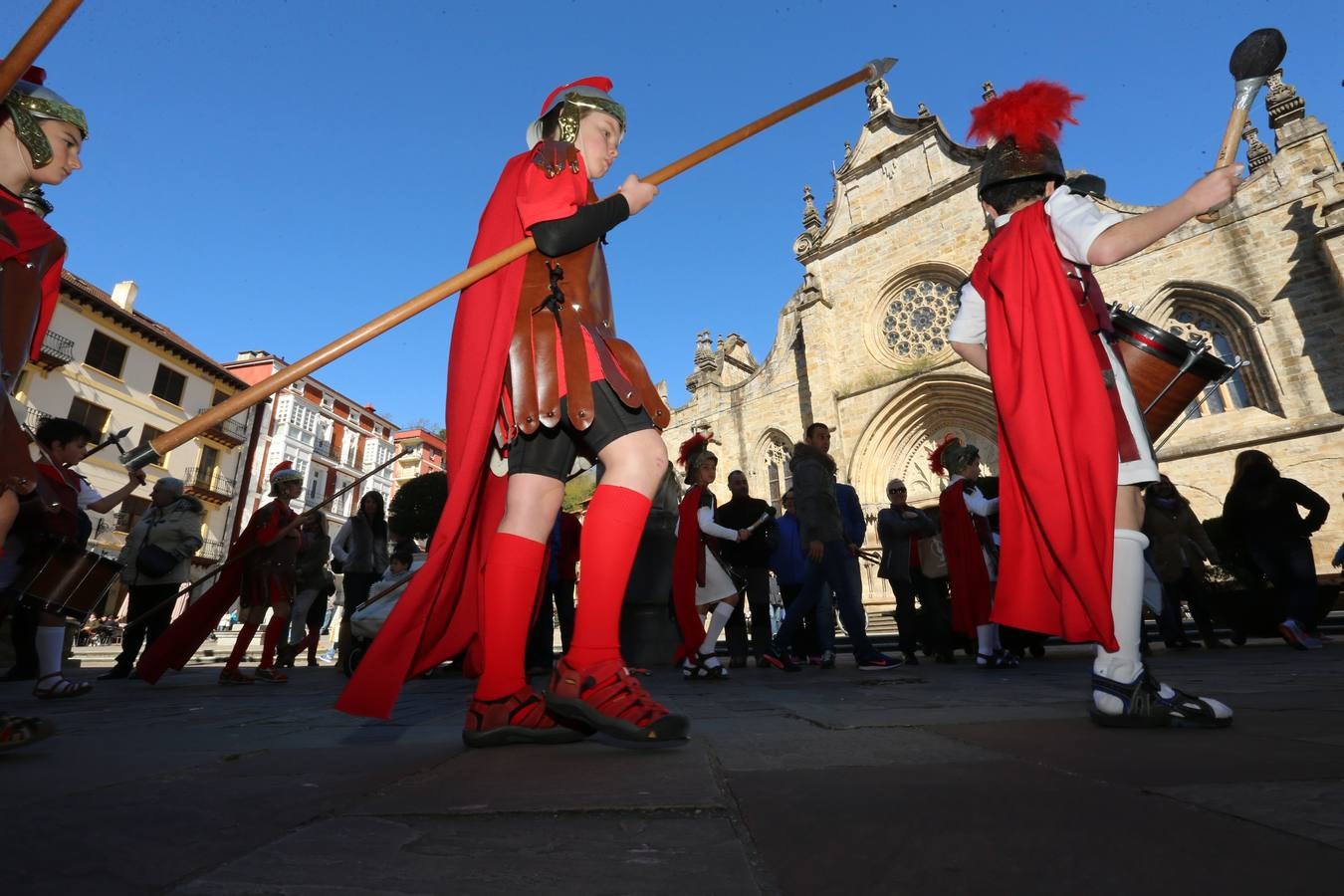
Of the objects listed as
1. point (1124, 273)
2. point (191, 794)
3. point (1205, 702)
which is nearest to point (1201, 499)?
point (1124, 273)

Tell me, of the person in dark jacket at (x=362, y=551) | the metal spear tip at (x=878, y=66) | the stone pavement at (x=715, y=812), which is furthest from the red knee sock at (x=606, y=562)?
the person in dark jacket at (x=362, y=551)

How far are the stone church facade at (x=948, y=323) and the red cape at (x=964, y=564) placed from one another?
14.5 feet

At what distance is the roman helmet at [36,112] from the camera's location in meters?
1.93

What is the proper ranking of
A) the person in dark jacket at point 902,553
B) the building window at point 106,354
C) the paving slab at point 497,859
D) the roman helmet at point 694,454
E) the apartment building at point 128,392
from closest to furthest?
the paving slab at point 497,859 → the roman helmet at point 694,454 → the person in dark jacket at point 902,553 → the apartment building at point 128,392 → the building window at point 106,354

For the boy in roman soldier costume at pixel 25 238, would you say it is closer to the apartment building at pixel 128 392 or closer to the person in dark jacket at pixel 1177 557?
the person in dark jacket at pixel 1177 557

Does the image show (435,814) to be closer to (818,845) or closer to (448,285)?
(818,845)

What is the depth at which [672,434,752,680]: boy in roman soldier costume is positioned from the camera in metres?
5.31

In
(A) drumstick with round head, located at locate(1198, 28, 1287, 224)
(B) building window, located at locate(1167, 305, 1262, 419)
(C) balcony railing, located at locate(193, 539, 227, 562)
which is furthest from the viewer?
(C) balcony railing, located at locate(193, 539, 227, 562)

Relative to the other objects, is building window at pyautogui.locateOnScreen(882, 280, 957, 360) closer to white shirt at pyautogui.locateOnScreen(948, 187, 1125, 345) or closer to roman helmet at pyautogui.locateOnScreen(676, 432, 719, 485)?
roman helmet at pyautogui.locateOnScreen(676, 432, 719, 485)

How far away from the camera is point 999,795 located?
978 mm

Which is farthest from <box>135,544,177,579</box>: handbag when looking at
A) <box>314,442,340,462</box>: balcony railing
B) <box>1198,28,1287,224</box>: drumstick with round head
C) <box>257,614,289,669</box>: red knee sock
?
<box>314,442,340,462</box>: balcony railing

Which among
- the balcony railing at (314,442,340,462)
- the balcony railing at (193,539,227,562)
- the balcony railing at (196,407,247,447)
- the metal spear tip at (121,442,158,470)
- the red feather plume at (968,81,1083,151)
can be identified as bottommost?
the metal spear tip at (121,442,158,470)

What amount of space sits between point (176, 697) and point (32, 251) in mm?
2947

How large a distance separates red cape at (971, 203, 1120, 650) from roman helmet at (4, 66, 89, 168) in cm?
305
